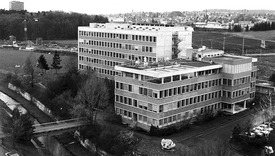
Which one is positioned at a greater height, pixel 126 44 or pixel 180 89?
pixel 126 44

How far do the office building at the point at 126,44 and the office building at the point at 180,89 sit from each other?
613cm

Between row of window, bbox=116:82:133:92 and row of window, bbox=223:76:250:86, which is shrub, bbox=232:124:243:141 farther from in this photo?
row of window, bbox=116:82:133:92

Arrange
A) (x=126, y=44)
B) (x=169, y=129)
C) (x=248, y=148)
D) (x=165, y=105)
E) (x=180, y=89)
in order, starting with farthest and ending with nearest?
(x=126, y=44)
(x=180, y=89)
(x=165, y=105)
(x=169, y=129)
(x=248, y=148)

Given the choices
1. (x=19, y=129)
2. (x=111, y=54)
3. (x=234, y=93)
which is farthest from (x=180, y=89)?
(x=111, y=54)

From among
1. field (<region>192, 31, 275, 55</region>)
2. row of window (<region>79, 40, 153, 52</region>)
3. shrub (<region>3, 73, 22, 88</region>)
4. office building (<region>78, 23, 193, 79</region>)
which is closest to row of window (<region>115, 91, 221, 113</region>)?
office building (<region>78, 23, 193, 79</region>)

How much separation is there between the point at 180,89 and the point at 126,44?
770 inches

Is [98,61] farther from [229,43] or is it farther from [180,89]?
[229,43]

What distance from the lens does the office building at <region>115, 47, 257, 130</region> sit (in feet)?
120

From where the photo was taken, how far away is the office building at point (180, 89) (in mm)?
36500

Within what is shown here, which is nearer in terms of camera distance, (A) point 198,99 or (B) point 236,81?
(A) point 198,99

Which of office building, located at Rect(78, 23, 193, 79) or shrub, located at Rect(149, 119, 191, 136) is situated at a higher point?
office building, located at Rect(78, 23, 193, 79)

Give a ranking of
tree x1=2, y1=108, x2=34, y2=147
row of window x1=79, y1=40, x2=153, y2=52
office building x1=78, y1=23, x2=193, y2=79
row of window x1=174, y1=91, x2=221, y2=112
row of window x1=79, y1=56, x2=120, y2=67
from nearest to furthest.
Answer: tree x1=2, y1=108, x2=34, y2=147, row of window x1=174, y1=91, x2=221, y2=112, office building x1=78, y1=23, x2=193, y2=79, row of window x1=79, y1=40, x2=153, y2=52, row of window x1=79, y1=56, x2=120, y2=67

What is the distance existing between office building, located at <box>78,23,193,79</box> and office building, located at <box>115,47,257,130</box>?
613 centimetres

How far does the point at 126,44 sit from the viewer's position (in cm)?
5541
